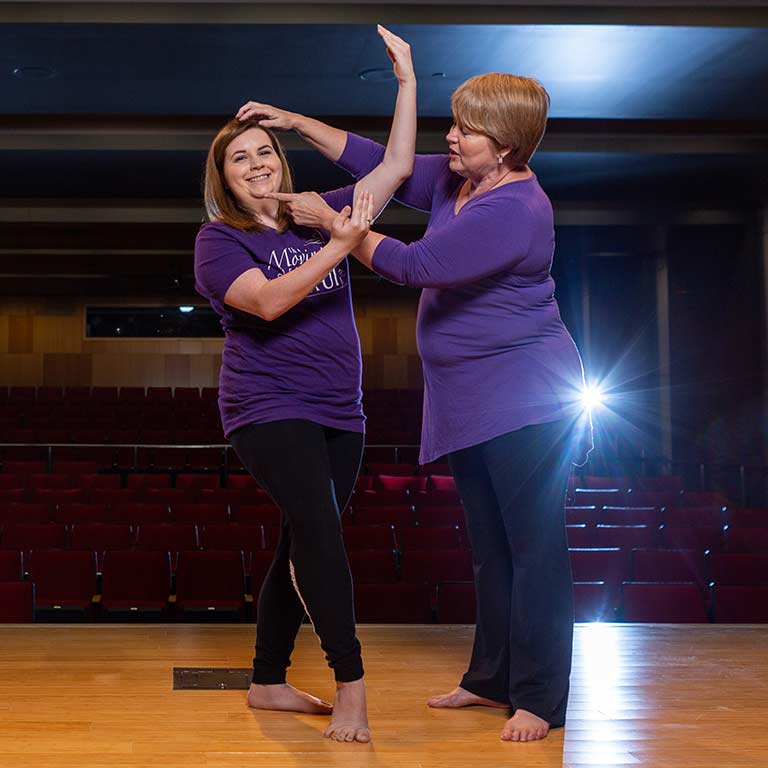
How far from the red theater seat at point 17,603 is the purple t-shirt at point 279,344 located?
8.92 ft

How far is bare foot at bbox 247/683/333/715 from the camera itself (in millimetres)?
2283

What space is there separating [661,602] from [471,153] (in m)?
3.32

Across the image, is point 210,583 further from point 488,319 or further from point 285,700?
point 488,319

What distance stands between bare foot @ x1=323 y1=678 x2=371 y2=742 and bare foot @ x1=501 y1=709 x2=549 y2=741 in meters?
0.30

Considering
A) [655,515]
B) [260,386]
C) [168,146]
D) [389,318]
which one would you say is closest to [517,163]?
[260,386]

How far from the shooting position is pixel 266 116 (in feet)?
7.43

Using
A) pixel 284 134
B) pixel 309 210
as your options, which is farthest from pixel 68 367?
pixel 309 210

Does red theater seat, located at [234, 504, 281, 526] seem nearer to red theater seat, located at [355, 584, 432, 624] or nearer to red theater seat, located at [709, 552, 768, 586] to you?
red theater seat, located at [355, 584, 432, 624]

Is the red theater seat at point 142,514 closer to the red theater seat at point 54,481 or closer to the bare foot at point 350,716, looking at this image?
the red theater seat at point 54,481

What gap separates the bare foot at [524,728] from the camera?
2.11 m

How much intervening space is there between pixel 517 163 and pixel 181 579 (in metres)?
3.71

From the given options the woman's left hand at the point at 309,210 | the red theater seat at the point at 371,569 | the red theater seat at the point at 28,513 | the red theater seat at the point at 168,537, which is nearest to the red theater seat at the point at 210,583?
the red theater seat at the point at 371,569

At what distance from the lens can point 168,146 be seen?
9469 millimetres

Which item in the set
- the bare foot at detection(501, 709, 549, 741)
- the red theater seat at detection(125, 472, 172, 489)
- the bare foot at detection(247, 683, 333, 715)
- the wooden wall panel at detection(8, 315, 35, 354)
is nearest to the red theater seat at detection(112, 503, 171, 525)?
the red theater seat at detection(125, 472, 172, 489)
